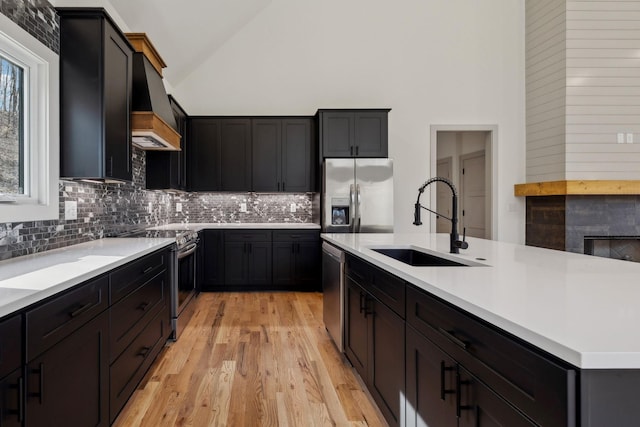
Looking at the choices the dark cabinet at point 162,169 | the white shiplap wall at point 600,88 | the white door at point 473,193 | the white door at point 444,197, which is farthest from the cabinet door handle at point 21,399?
the white door at point 444,197

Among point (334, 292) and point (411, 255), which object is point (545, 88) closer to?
point (411, 255)

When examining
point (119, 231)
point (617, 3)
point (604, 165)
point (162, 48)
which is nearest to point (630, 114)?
point (604, 165)

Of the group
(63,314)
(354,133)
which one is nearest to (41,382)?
(63,314)

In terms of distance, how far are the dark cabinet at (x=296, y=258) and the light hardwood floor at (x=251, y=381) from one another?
125 centimetres

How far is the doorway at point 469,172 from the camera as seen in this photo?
5.88m

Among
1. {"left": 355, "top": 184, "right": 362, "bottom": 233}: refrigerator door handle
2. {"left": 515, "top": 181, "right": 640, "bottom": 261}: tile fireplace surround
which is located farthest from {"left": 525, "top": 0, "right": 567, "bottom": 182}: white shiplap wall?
{"left": 355, "top": 184, "right": 362, "bottom": 233}: refrigerator door handle

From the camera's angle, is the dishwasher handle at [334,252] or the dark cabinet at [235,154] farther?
the dark cabinet at [235,154]

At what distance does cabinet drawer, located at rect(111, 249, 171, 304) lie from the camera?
194cm

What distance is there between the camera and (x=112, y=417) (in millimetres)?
1881

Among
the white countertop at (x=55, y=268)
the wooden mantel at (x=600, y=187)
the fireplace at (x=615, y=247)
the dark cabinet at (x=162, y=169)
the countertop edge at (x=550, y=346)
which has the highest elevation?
the dark cabinet at (x=162, y=169)

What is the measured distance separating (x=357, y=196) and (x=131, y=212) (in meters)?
2.66

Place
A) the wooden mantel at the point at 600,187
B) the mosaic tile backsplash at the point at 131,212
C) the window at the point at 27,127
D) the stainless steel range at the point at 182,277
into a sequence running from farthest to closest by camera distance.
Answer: the wooden mantel at the point at 600,187
the stainless steel range at the point at 182,277
the mosaic tile backsplash at the point at 131,212
the window at the point at 27,127

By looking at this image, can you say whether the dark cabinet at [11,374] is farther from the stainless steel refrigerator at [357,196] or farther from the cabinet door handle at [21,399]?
the stainless steel refrigerator at [357,196]

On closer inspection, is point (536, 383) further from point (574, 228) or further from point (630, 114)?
point (630, 114)
